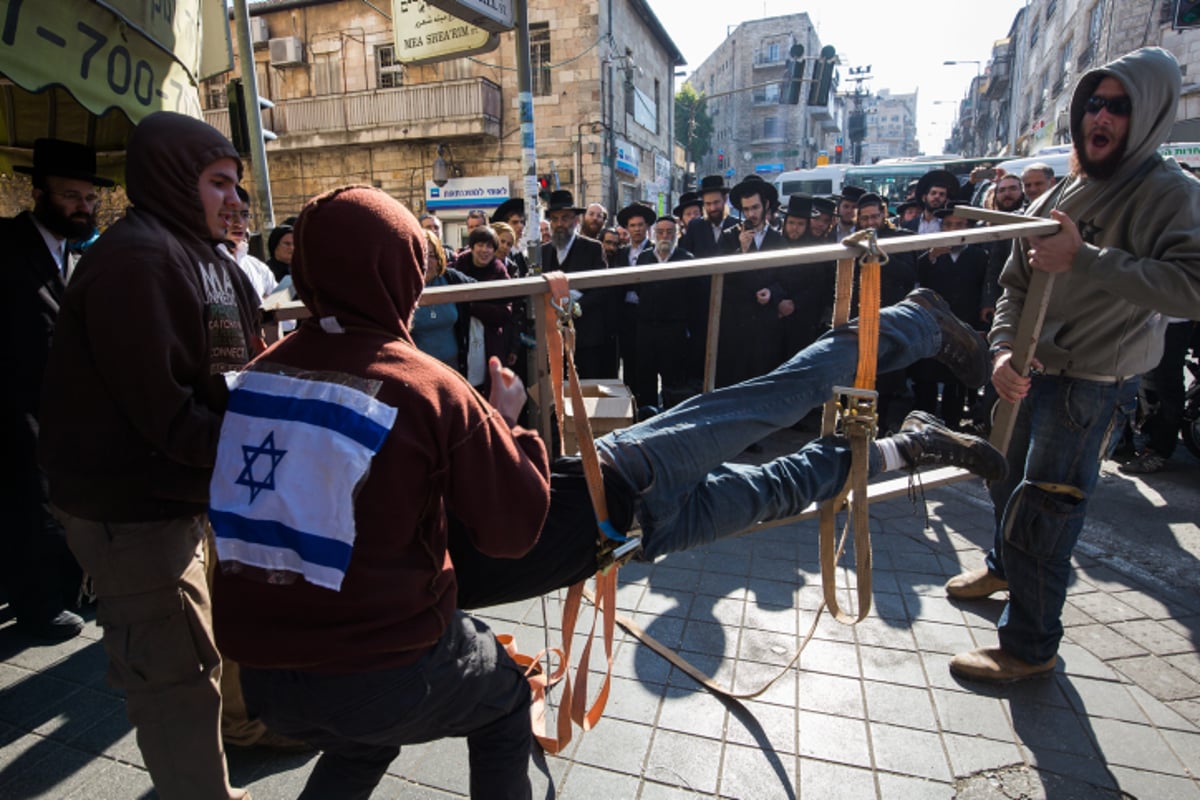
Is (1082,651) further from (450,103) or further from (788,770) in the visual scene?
(450,103)

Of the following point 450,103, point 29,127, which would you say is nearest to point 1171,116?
point 29,127

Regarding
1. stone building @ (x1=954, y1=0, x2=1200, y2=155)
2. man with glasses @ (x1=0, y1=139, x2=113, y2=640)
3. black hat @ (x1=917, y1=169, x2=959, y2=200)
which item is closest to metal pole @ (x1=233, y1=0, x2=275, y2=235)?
man with glasses @ (x1=0, y1=139, x2=113, y2=640)

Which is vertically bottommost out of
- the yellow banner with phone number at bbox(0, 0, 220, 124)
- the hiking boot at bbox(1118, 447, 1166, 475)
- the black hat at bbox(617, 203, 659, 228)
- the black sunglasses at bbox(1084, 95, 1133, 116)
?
the hiking boot at bbox(1118, 447, 1166, 475)

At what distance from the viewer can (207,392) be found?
173 centimetres

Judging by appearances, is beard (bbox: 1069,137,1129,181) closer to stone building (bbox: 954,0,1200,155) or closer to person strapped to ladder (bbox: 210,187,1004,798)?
stone building (bbox: 954,0,1200,155)

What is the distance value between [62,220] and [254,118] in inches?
134

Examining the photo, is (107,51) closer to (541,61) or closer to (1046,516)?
(1046,516)

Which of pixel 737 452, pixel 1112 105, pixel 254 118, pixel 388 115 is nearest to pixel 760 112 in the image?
pixel 388 115

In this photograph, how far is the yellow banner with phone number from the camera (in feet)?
7.01

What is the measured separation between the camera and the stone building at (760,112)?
51969mm

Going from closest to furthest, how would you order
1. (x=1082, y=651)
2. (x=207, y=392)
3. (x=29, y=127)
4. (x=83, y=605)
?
(x=207, y=392) → (x=1082, y=651) → (x=83, y=605) → (x=29, y=127)

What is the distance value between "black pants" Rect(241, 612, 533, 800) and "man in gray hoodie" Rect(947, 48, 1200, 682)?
197cm

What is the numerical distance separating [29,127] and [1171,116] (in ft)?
18.9

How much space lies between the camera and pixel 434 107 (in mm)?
20484
